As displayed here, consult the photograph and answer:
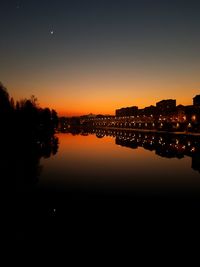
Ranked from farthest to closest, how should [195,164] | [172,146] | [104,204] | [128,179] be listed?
[172,146] → [195,164] → [128,179] → [104,204]

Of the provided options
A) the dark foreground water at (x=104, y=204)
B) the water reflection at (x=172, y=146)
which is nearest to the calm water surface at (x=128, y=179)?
the dark foreground water at (x=104, y=204)

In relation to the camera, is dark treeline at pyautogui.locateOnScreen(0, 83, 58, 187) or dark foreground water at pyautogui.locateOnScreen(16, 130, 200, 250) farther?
dark treeline at pyautogui.locateOnScreen(0, 83, 58, 187)

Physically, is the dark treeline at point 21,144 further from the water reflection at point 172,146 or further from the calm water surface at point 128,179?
the water reflection at point 172,146

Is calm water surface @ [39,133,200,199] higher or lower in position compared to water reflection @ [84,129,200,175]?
lower

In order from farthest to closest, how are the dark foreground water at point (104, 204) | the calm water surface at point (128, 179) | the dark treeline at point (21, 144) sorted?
the dark treeline at point (21, 144) → the calm water surface at point (128, 179) → the dark foreground water at point (104, 204)

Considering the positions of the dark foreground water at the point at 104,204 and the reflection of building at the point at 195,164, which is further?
the reflection of building at the point at 195,164

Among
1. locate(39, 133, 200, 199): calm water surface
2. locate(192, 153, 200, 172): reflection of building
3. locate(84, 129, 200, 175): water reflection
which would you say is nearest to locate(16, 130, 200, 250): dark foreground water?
locate(39, 133, 200, 199): calm water surface

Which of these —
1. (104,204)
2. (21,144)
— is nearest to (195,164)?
(104,204)

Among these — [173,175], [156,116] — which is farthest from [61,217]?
[156,116]

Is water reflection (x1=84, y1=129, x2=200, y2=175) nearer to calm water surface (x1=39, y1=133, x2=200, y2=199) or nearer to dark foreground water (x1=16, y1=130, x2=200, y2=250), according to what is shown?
calm water surface (x1=39, y1=133, x2=200, y2=199)

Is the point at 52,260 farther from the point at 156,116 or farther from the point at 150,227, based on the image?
the point at 156,116

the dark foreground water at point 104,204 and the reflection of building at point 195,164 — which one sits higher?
the dark foreground water at point 104,204

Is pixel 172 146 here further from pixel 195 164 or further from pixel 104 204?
pixel 104 204

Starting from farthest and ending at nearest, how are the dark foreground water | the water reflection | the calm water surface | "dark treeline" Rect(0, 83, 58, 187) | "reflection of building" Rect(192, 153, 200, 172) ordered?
the water reflection < "reflection of building" Rect(192, 153, 200, 172) < "dark treeline" Rect(0, 83, 58, 187) < the calm water surface < the dark foreground water
